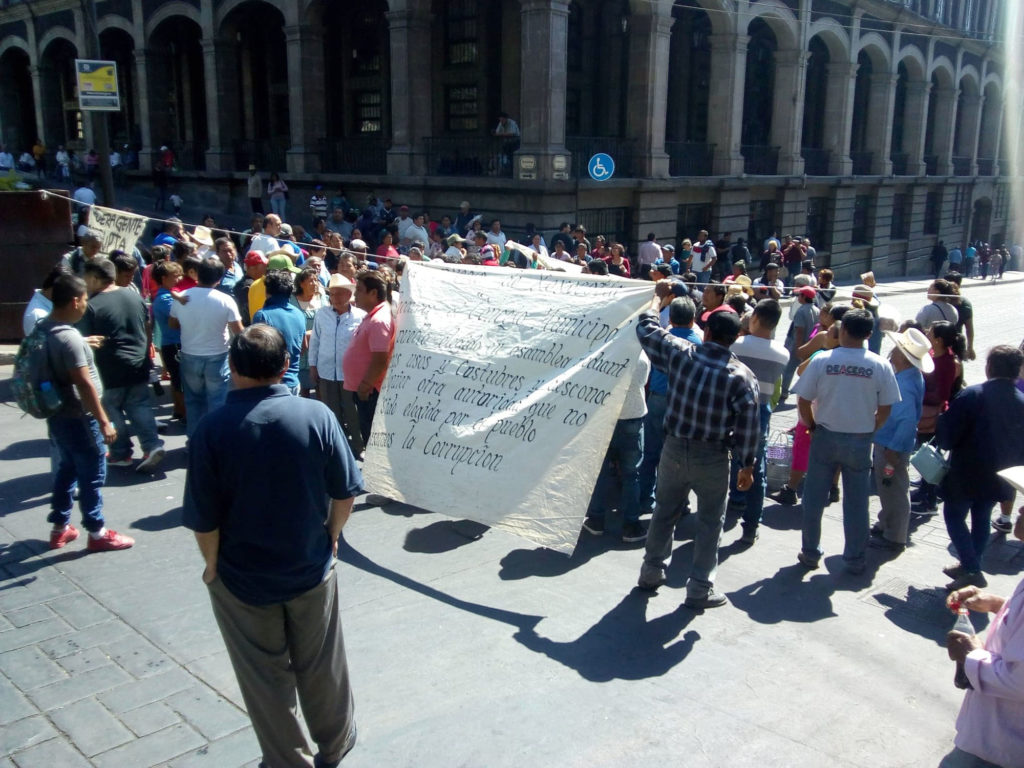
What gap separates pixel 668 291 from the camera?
20.2ft

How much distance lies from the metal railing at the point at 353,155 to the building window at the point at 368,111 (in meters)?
2.05

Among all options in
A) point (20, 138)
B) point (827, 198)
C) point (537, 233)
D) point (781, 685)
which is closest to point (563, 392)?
point (781, 685)

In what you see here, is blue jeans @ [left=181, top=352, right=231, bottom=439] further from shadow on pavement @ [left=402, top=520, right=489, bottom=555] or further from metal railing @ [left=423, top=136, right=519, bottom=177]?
metal railing @ [left=423, top=136, right=519, bottom=177]

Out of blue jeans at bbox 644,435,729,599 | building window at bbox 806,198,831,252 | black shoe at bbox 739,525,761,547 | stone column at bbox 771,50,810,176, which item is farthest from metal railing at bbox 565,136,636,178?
blue jeans at bbox 644,435,729,599

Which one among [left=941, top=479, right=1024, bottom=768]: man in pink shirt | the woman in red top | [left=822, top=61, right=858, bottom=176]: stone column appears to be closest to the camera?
[left=941, top=479, right=1024, bottom=768]: man in pink shirt

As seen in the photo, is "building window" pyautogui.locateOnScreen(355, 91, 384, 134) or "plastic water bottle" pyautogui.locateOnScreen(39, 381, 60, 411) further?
"building window" pyautogui.locateOnScreen(355, 91, 384, 134)

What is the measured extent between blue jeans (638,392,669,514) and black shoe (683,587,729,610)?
1.33 m

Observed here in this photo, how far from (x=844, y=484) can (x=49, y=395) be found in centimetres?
500

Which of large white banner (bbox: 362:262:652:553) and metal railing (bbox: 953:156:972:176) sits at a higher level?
metal railing (bbox: 953:156:972:176)

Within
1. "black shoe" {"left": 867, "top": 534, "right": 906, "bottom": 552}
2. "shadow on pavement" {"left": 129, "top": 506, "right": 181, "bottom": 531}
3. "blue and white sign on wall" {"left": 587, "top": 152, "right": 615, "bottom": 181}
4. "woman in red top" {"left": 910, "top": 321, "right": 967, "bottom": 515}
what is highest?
"blue and white sign on wall" {"left": 587, "top": 152, "right": 615, "bottom": 181}

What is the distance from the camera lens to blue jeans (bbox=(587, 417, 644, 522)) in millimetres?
6059

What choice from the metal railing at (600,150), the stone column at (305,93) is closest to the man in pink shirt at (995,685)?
→ the metal railing at (600,150)

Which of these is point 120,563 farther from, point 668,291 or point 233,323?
point 668,291

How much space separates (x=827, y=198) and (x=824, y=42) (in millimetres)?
5105
